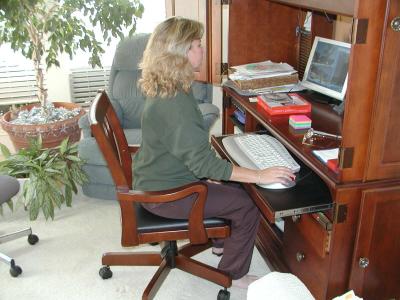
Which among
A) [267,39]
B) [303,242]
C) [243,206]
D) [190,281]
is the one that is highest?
[267,39]

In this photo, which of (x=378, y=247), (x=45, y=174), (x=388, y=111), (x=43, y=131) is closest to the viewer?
(x=388, y=111)

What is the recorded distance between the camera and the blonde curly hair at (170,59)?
167 cm

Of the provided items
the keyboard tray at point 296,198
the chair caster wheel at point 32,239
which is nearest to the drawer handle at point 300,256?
the keyboard tray at point 296,198

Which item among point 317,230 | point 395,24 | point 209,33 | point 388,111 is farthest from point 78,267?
point 395,24

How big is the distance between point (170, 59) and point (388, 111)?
79 centimetres

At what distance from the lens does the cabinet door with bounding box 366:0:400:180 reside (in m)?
1.24

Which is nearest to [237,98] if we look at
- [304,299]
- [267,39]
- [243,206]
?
[267,39]

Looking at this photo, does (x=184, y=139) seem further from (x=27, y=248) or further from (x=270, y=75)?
(x=27, y=248)

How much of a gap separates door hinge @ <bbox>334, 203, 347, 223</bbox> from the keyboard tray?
1.2 inches

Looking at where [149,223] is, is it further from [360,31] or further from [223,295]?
[360,31]

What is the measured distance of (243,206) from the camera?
178cm

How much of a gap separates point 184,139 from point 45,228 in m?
1.34

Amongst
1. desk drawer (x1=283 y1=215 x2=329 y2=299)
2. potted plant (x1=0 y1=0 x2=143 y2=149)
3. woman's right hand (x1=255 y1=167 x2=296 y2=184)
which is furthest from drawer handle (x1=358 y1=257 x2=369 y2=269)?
potted plant (x1=0 y1=0 x2=143 y2=149)

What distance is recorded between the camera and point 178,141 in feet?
5.38
